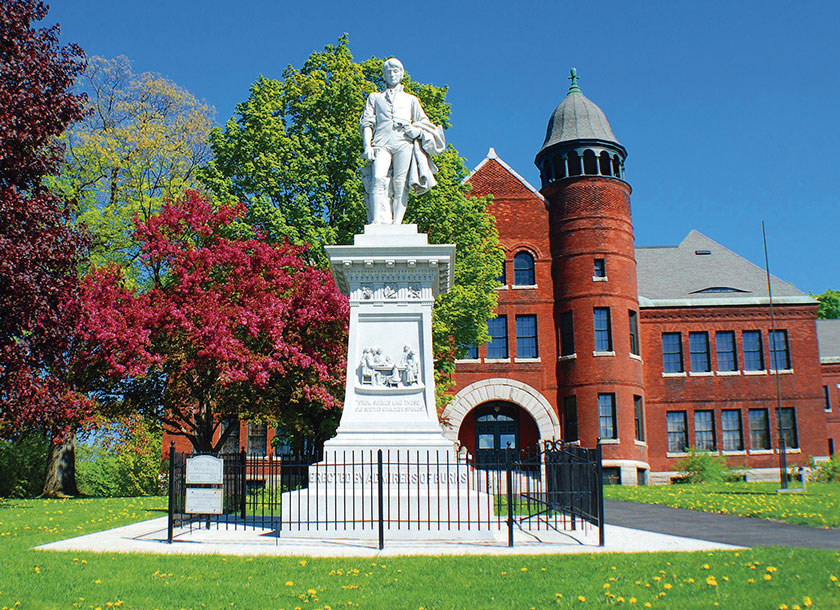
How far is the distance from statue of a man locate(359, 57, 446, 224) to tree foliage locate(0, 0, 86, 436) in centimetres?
843

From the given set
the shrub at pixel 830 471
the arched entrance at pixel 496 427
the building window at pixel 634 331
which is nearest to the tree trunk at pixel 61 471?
the arched entrance at pixel 496 427

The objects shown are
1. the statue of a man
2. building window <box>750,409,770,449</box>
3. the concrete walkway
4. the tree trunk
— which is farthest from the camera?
building window <box>750,409,770,449</box>

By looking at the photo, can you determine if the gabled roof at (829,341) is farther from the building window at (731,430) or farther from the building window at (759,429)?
the building window at (731,430)

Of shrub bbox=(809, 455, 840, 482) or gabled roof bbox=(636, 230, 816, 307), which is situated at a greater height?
gabled roof bbox=(636, 230, 816, 307)

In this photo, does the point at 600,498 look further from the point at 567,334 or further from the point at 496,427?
the point at 496,427

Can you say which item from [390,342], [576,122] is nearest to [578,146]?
[576,122]

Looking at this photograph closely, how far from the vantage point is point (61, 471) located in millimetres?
26688

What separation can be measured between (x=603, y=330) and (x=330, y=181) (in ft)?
51.5

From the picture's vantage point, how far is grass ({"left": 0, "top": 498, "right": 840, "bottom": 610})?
679 centimetres

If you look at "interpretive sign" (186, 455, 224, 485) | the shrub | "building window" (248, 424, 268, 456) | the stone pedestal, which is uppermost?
the stone pedestal

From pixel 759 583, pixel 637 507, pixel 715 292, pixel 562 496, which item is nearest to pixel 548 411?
pixel 715 292

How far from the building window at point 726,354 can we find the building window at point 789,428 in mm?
3187

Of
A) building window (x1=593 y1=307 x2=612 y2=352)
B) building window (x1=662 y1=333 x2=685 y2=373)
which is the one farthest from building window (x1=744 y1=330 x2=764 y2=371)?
building window (x1=593 y1=307 x2=612 y2=352)

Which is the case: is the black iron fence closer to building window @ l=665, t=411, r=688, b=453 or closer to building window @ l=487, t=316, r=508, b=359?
building window @ l=487, t=316, r=508, b=359
